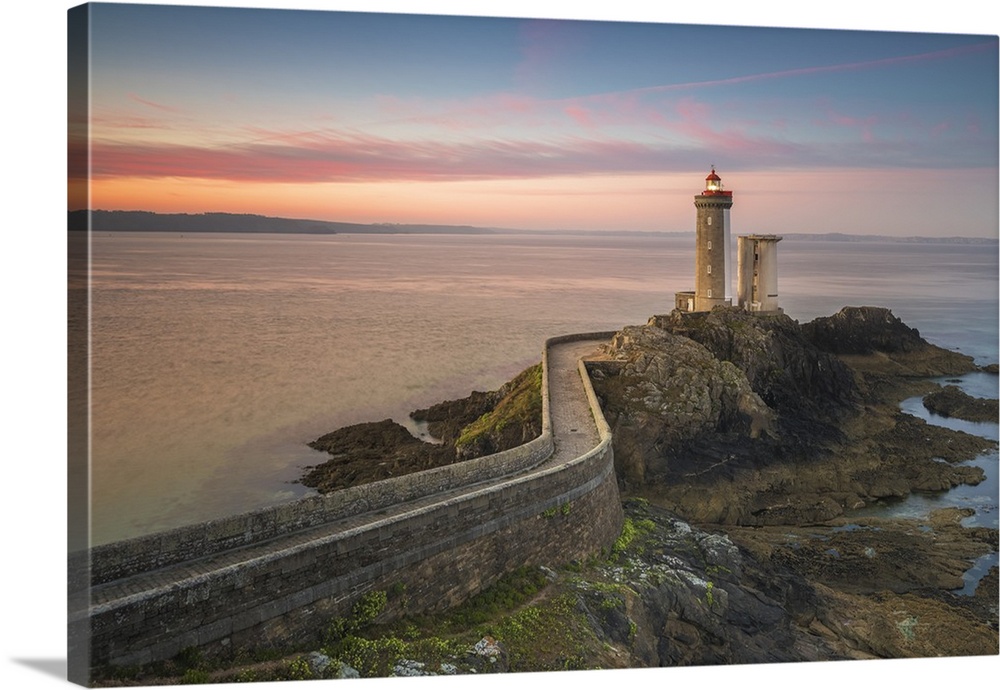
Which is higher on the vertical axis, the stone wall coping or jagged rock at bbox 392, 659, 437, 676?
Result: the stone wall coping

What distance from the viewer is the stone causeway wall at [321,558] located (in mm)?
7887

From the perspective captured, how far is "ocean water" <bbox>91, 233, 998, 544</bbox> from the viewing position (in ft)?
39.0

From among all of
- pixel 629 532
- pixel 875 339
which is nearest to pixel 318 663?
pixel 629 532

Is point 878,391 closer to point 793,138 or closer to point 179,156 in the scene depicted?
point 793,138

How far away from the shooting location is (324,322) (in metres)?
23.3

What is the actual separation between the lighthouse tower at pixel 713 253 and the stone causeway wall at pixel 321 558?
13739 millimetres

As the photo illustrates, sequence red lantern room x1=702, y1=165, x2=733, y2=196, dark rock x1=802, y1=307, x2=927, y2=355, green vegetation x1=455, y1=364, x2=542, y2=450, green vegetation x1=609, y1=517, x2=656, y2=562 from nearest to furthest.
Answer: green vegetation x1=609, y1=517, x2=656, y2=562 → green vegetation x1=455, y1=364, x2=542, y2=450 → red lantern room x1=702, y1=165, x2=733, y2=196 → dark rock x1=802, y1=307, x2=927, y2=355

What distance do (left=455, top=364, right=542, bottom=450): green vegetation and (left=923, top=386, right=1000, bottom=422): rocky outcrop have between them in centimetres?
958

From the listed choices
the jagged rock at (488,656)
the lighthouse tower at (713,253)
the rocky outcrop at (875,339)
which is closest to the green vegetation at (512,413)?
the lighthouse tower at (713,253)

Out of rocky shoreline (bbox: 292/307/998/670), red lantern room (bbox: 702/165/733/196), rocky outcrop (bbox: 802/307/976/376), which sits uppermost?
red lantern room (bbox: 702/165/733/196)

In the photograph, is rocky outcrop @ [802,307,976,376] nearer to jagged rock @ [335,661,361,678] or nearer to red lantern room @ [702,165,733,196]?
red lantern room @ [702,165,733,196]

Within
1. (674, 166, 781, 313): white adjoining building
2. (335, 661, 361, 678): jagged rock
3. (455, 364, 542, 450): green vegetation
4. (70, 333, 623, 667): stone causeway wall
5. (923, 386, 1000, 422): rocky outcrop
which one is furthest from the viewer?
(674, 166, 781, 313): white adjoining building

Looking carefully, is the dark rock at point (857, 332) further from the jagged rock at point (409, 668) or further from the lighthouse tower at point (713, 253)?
the jagged rock at point (409, 668)

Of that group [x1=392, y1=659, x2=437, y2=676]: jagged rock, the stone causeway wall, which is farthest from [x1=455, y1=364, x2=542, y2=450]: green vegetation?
[x1=392, y1=659, x2=437, y2=676]: jagged rock
